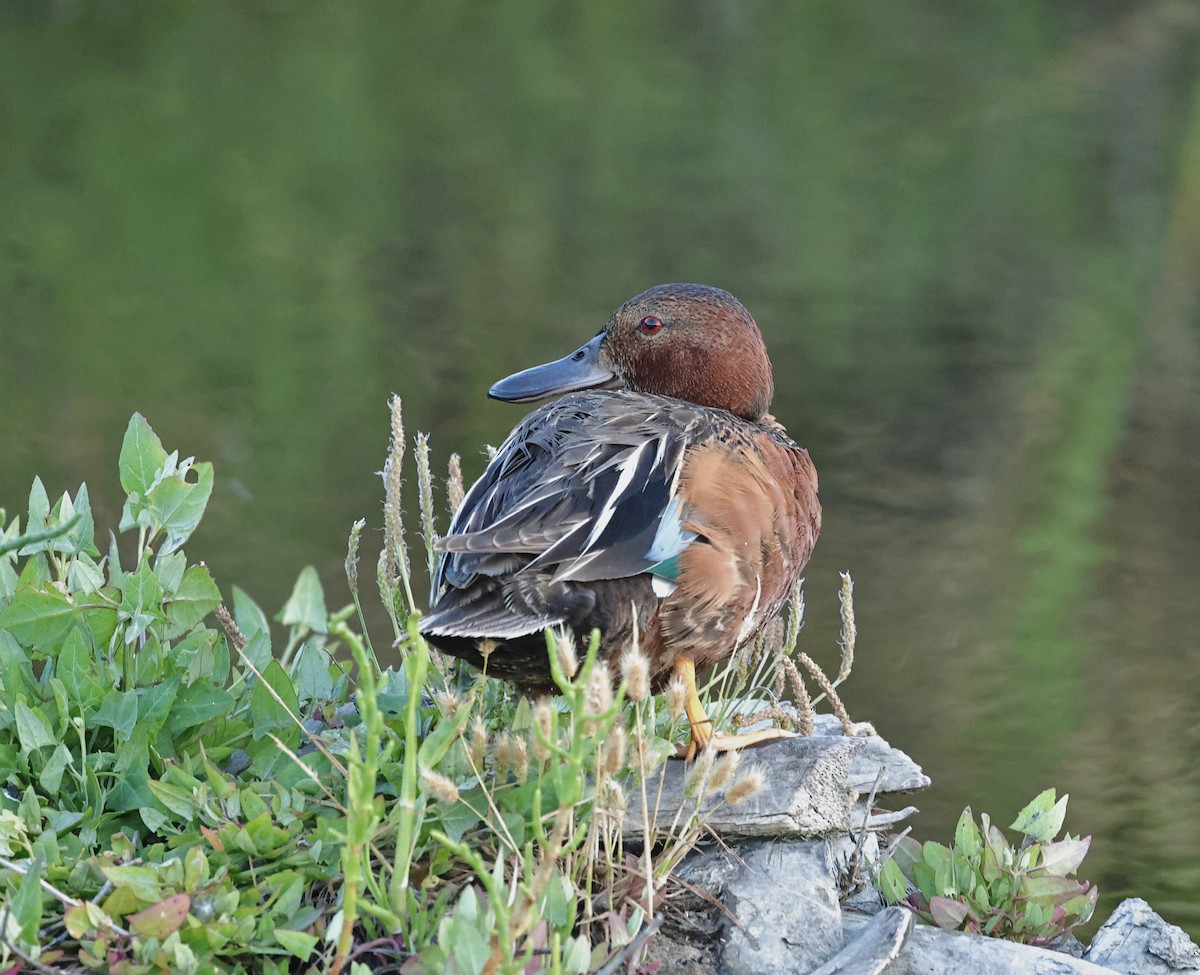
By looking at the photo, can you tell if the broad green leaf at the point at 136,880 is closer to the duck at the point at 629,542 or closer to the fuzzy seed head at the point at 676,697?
the duck at the point at 629,542

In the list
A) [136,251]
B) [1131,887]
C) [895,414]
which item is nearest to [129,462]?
[1131,887]

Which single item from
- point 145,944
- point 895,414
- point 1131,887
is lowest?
point 1131,887

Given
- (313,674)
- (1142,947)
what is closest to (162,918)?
(313,674)

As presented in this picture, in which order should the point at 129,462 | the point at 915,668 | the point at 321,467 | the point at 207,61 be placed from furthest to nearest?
1. the point at 207,61
2. the point at 321,467
3. the point at 915,668
4. the point at 129,462

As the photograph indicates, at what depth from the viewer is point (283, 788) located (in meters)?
2.12

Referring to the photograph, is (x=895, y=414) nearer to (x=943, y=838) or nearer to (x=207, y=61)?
(x=943, y=838)

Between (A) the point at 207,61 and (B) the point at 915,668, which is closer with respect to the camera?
(B) the point at 915,668

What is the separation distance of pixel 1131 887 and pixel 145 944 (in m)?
2.78

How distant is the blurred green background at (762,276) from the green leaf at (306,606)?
260 centimetres

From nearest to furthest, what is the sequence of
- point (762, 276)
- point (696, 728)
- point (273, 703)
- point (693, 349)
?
point (273, 703), point (696, 728), point (693, 349), point (762, 276)

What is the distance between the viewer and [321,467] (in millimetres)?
5934

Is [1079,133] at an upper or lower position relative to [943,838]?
upper

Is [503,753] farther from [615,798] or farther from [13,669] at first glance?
[13,669]

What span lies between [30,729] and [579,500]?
855mm
